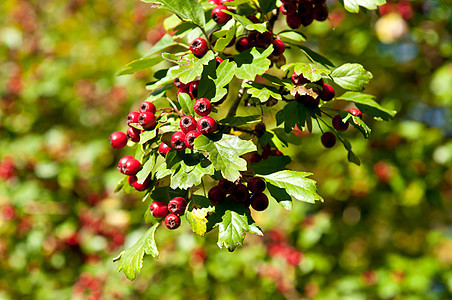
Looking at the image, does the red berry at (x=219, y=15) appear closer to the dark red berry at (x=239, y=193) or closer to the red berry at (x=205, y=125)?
the red berry at (x=205, y=125)

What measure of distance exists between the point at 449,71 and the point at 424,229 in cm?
203

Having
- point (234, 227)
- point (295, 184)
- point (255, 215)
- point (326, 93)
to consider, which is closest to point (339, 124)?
point (326, 93)

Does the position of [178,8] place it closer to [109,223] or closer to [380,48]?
[109,223]

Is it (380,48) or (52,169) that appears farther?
(380,48)

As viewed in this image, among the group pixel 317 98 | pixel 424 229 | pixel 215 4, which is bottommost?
pixel 424 229

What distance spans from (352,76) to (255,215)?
8.30ft

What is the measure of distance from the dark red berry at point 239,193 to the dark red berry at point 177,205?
15cm

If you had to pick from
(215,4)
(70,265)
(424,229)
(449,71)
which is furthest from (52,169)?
(424,229)

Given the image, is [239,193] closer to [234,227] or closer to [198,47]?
[234,227]

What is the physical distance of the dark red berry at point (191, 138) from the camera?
1.11 metres

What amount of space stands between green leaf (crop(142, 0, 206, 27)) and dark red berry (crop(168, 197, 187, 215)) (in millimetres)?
541

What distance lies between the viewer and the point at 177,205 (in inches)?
46.4

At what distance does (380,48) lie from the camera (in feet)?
12.1

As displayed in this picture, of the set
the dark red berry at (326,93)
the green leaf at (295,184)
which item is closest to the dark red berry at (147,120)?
the green leaf at (295,184)
